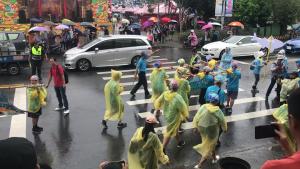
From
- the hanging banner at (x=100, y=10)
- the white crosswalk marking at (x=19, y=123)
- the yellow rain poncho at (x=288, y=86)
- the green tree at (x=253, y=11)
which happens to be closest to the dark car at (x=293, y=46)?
the green tree at (x=253, y=11)

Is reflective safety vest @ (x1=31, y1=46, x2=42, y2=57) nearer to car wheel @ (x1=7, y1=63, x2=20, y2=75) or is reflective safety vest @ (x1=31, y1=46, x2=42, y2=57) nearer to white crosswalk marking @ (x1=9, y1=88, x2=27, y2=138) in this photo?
car wheel @ (x1=7, y1=63, x2=20, y2=75)

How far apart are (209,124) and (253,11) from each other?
2588cm

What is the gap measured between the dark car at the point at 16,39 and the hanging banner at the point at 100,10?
11607 mm

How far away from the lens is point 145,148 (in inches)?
239

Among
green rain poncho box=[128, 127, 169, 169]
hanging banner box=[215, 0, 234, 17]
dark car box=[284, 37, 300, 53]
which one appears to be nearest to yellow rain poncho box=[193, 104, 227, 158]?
green rain poncho box=[128, 127, 169, 169]

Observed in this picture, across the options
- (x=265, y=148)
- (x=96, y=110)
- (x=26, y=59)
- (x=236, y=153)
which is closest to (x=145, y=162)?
(x=236, y=153)

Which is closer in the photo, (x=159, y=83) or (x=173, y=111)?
(x=173, y=111)

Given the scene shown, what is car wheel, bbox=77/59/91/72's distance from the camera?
18347mm

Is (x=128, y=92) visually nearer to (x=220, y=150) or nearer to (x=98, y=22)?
(x=220, y=150)

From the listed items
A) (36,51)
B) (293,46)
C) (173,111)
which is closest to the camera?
(173,111)

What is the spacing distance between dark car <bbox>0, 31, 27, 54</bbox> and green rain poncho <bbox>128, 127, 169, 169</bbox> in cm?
1355

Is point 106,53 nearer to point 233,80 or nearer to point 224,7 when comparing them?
point 233,80

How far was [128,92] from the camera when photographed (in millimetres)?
14516

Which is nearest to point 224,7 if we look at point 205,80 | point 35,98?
point 205,80
